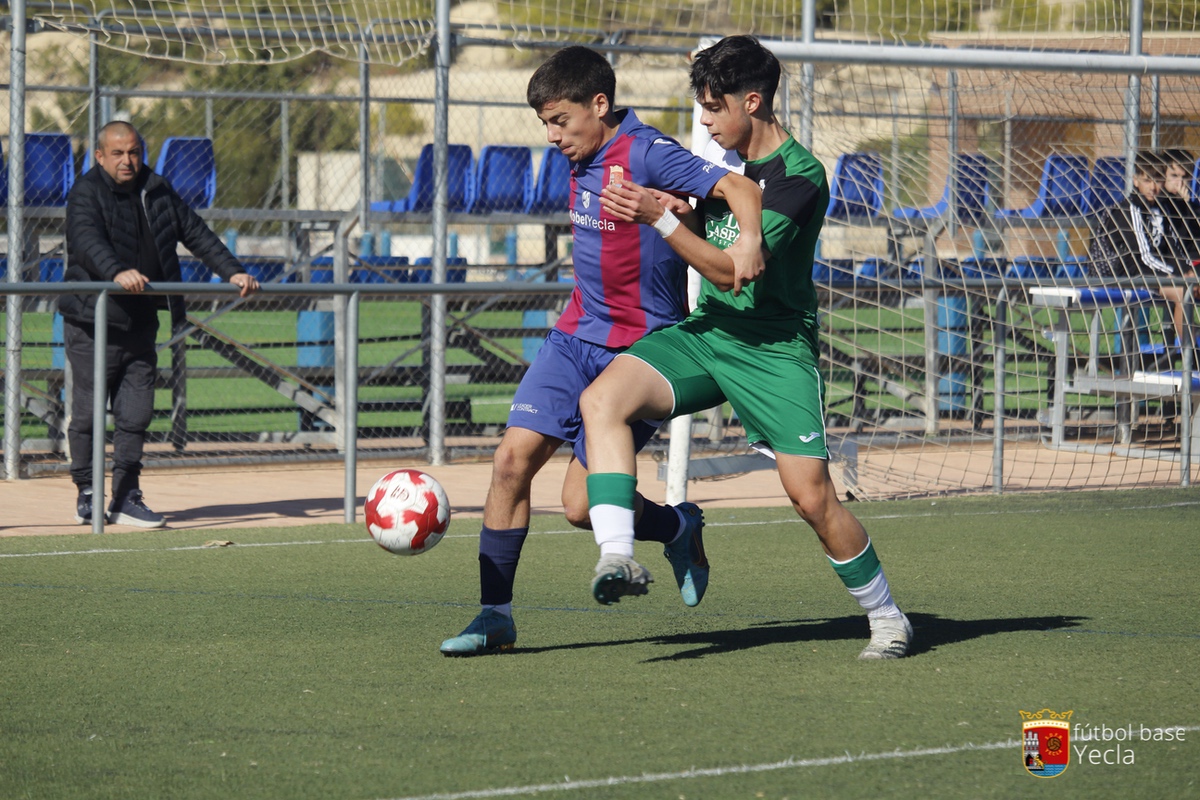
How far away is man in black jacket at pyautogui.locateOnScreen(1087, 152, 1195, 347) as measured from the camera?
36.8 feet

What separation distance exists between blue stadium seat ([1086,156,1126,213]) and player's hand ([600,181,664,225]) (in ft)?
27.2

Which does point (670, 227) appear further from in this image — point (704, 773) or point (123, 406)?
point (123, 406)

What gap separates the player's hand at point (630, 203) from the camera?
187 inches

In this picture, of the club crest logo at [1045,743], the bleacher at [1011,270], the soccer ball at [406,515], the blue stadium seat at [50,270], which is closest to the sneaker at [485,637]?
the soccer ball at [406,515]

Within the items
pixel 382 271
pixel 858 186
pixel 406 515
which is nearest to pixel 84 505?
pixel 406 515

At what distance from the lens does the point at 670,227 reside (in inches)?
190

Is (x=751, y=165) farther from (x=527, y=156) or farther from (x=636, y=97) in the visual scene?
(x=636, y=97)

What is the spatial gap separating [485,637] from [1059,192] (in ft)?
27.6

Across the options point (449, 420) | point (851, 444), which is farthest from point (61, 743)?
point (449, 420)

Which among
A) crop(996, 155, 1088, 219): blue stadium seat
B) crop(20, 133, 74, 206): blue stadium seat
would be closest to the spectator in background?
crop(996, 155, 1088, 219): blue stadium seat

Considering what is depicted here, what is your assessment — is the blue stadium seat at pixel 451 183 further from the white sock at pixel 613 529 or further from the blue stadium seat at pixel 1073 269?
the white sock at pixel 613 529

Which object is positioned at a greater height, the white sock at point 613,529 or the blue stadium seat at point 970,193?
the blue stadium seat at point 970,193

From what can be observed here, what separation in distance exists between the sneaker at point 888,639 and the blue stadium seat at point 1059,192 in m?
7.60

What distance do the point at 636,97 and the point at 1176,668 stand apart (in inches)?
1617
